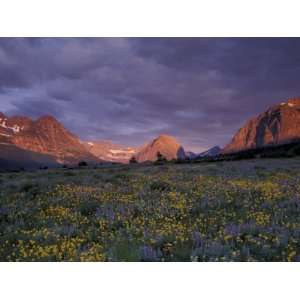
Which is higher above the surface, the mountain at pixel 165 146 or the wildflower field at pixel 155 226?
the mountain at pixel 165 146

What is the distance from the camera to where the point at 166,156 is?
220 ft

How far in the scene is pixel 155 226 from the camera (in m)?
6.38

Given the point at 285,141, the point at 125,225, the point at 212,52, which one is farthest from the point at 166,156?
the point at 125,225

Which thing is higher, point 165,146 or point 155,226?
point 165,146

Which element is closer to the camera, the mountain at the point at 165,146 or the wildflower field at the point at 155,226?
the wildflower field at the point at 155,226

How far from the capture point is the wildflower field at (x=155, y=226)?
16.9 ft

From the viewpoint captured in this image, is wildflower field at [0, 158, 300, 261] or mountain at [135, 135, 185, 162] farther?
mountain at [135, 135, 185, 162]

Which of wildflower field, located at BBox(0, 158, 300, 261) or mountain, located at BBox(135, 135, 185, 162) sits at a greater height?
mountain, located at BBox(135, 135, 185, 162)

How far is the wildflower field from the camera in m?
5.14

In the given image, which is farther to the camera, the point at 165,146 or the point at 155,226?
the point at 165,146
